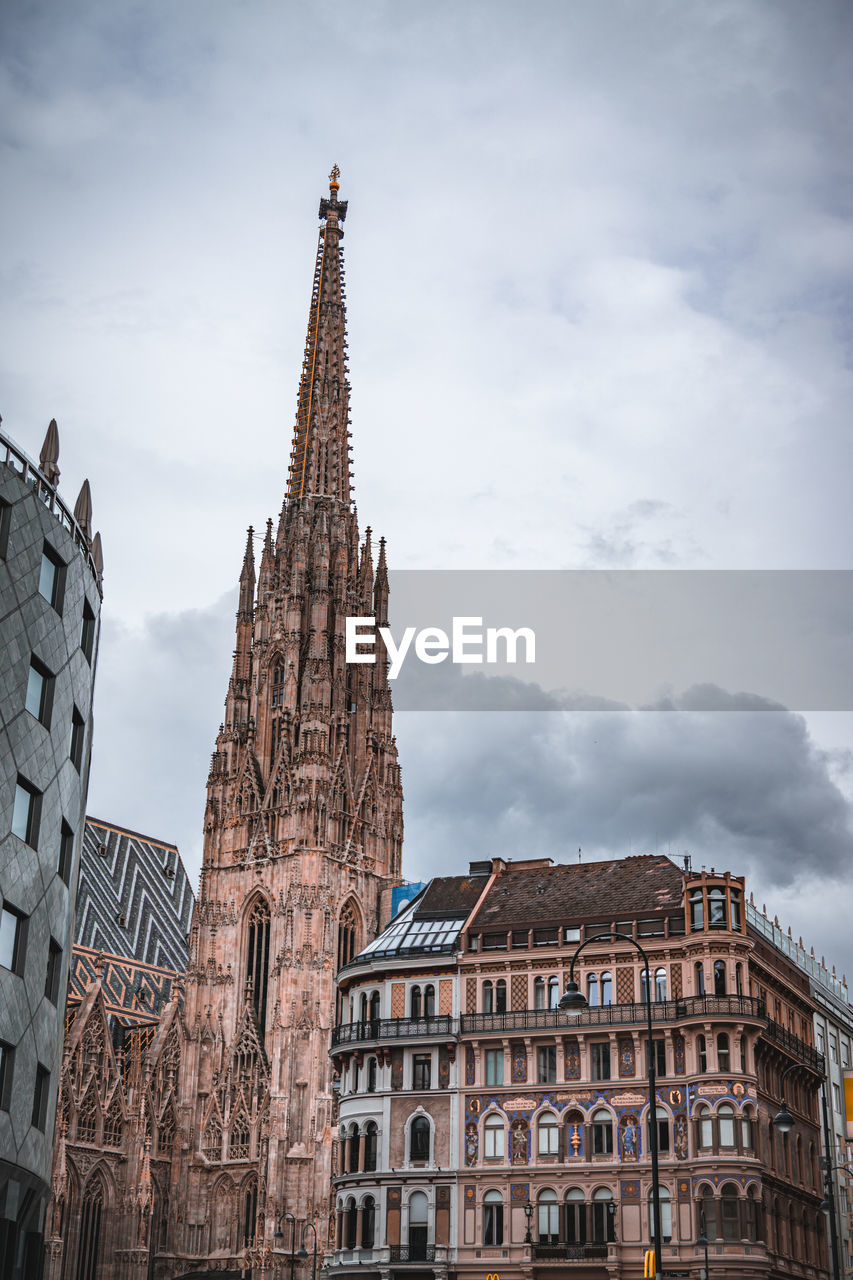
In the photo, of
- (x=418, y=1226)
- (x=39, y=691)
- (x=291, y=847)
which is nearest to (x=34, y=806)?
(x=39, y=691)

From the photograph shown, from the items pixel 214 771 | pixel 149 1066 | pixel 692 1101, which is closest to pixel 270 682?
pixel 214 771

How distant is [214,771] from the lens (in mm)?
118750

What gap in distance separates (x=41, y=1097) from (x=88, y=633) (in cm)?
1412

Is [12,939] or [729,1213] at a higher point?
[12,939]

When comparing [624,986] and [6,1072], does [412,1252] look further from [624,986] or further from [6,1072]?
[6,1072]

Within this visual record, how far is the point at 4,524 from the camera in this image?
43938 millimetres

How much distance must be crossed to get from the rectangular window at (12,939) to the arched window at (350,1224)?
24.3 metres

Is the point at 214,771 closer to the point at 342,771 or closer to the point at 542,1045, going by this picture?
the point at 342,771

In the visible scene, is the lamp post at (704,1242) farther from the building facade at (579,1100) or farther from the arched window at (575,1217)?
the arched window at (575,1217)

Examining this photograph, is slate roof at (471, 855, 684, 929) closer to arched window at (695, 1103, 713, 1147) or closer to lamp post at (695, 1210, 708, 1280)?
arched window at (695, 1103, 713, 1147)

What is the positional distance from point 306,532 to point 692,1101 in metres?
72.4

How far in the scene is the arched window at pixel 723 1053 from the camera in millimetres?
59062

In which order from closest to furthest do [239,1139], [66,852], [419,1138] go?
[66,852], [419,1138], [239,1139]

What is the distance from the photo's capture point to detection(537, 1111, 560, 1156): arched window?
60.8 metres
